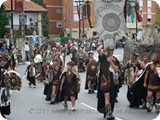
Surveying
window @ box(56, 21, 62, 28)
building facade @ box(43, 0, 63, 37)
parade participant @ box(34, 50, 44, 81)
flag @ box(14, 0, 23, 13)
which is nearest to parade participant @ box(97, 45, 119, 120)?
parade participant @ box(34, 50, 44, 81)

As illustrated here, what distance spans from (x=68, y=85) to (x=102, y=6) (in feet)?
8.02

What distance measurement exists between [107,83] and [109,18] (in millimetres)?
2543

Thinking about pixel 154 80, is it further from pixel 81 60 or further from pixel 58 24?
pixel 58 24

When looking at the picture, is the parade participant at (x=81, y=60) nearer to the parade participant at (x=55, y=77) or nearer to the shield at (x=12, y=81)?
the parade participant at (x=55, y=77)

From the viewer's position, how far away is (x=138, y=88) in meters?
14.0

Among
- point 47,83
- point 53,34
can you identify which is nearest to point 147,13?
point 53,34

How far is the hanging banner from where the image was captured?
1394 cm

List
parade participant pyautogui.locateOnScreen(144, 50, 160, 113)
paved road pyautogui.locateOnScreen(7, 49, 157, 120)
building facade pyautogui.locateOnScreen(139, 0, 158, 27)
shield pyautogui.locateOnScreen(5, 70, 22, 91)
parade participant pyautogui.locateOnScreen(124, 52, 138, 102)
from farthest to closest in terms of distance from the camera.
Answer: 1. building facade pyautogui.locateOnScreen(139, 0, 158, 27)
2. parade participant pyautogui.locateOnScreen(124, 52, 138, 102)
3. parade participant pyautogui.locateOnScreen(144, 50, 160, 113)
4. paved road pyautogui.locateOnScreen(7, 49, 157, 120)
5. shield pyautogui.locateOnScreen(5, 70, 22, 91)

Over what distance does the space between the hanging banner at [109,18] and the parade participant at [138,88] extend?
1.13 metres

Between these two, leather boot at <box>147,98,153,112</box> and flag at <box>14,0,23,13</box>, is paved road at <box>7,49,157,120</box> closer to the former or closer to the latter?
leather boot at <box>147,98,153,112</box>

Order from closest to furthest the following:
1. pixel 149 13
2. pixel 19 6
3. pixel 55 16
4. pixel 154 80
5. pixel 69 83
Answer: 1. pixel 154 80
2. pixel 69 83
3. pixel 19 6
4. pixel 149 13
5. pixel 55 16

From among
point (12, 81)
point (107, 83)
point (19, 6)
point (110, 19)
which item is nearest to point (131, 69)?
point (110, 19)

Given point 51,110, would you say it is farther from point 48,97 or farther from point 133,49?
point 133,49

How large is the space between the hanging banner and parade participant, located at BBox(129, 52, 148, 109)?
1132 mm
